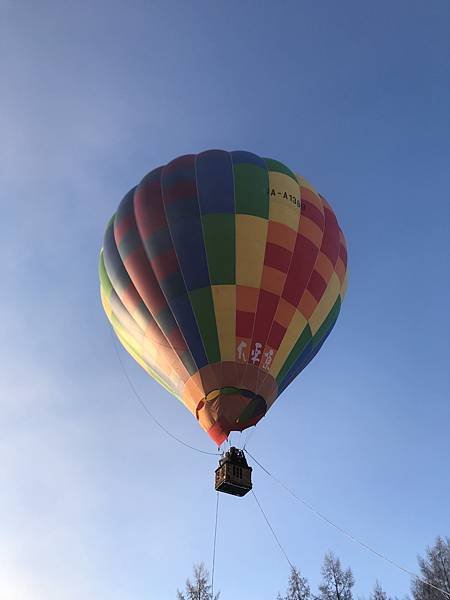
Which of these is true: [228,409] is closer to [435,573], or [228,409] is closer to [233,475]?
[233,475]

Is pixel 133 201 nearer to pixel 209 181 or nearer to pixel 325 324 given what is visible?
Answer: pixel 209 181

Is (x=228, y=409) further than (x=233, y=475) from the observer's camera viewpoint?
Yes

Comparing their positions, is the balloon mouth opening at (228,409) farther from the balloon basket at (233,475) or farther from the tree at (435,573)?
the tree at (435,573)

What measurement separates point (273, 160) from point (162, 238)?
4.76 metres

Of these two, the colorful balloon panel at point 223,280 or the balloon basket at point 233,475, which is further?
the colorful balloon panel at point 223,280

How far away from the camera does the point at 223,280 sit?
14914 mm

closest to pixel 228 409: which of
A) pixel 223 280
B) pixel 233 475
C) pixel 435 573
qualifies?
pixel 233 475

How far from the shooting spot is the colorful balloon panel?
561 inches

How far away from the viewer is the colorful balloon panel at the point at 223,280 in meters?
14.2

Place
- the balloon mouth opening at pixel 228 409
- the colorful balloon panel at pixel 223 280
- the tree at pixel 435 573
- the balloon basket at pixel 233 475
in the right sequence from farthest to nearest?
the tree at pixel 435 573 < the colorful balloon panel at pixel 223 280 < the balloon mouth opening at pixel 228 409 < the balloon basket at pixel 233 475

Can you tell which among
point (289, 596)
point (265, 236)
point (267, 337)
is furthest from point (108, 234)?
point (289, 596)

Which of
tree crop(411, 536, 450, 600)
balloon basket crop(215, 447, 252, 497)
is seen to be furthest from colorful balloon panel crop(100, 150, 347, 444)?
tree crop(411, 536, 450, 600)

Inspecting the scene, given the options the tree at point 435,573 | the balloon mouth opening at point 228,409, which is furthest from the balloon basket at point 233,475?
the tree at point 435,573

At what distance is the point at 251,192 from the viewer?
53.0 ft
